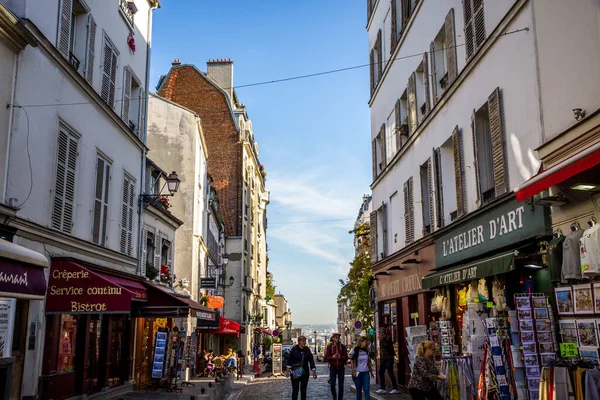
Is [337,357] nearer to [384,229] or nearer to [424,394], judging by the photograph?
[424,394]

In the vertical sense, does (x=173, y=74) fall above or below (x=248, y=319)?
above

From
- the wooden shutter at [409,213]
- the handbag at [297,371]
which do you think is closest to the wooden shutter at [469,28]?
the wooden shutter at [409,213]

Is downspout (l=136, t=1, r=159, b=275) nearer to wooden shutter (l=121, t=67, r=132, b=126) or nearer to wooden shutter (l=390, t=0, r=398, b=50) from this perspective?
wooden shutter (l=121, t=67, r=132, b=126)

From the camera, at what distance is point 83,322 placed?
13.4 meters

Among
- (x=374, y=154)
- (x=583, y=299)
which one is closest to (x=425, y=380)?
(x=583, y=299)

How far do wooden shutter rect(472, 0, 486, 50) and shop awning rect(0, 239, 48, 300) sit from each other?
871 cm

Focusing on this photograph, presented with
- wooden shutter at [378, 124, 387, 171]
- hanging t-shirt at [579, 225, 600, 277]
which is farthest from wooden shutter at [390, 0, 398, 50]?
hanging t-shirt at [579, 225, 600, 277]

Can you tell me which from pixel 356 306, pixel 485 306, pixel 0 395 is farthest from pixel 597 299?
pixel 356 306

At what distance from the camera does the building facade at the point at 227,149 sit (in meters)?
41.2

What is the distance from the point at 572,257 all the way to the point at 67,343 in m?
9.88

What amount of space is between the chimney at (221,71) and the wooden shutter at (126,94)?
29.6 m

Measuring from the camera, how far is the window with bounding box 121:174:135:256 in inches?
624

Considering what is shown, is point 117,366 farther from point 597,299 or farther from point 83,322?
point 597,299

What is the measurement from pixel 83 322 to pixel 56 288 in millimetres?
2267
